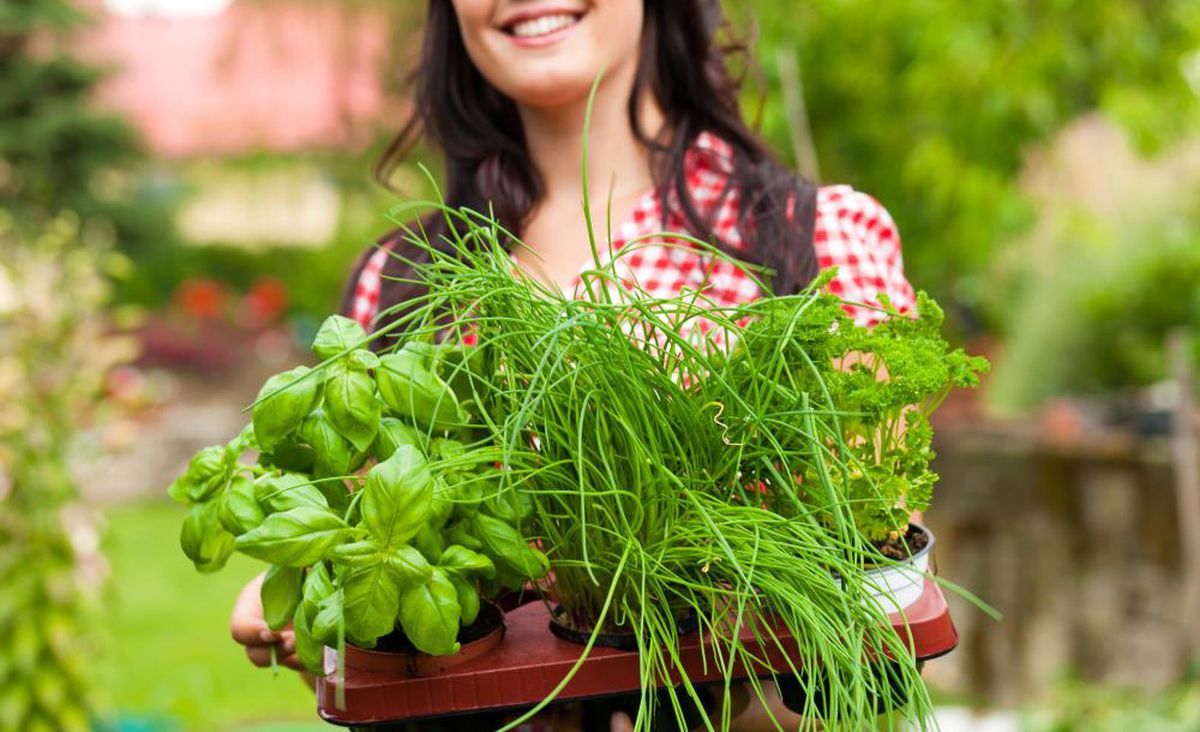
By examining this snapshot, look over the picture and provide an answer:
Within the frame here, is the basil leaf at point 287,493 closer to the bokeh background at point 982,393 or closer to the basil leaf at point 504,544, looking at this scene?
the basil leaf at point 504,544

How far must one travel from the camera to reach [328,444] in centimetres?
85

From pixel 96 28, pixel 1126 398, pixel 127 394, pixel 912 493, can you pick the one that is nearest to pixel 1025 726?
pixel 1126 398

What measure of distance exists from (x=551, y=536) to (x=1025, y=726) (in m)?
3.18

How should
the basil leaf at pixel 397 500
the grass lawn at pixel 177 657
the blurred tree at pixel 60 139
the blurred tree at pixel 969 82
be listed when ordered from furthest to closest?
the blurred tree at pixel 60 139 < the grass lawn at pixel 177 657 < the blurred tree at pixel 969 82 < the basil leaf at pixel 397 500

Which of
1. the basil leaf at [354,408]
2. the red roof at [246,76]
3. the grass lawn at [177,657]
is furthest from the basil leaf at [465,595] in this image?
the red roof at [246,76]

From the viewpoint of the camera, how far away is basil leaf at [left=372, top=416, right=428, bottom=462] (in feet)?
2.81

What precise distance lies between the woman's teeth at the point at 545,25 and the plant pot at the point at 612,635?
67 centimetres

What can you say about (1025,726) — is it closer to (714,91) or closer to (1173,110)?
(1173,110)

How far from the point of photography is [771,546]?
0.82 m

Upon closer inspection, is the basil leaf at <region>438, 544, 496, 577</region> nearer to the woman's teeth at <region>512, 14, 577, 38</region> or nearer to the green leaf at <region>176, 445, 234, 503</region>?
the green leaf at <region>176, 445, 234, 503</region>

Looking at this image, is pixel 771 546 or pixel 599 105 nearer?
pixel 771 546

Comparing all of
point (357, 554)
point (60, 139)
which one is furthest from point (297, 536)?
point (60, 139)

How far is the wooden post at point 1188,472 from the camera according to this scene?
146 inches

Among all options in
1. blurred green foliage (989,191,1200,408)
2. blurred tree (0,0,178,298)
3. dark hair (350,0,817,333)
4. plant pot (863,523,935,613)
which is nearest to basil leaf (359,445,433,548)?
plant pot (863,523,935,613)
